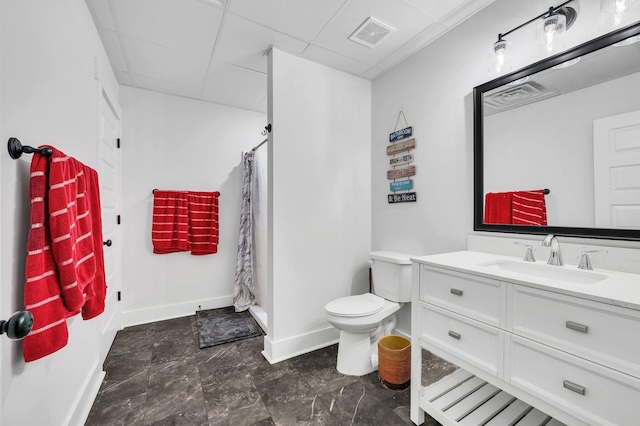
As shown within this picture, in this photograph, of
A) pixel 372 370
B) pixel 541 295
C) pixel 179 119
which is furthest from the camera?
pixel 179 119

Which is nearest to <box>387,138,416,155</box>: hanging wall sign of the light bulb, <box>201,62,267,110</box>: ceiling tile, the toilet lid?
the light bulb

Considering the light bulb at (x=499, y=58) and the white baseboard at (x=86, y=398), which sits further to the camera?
the light bulb at (x=499, y=58)

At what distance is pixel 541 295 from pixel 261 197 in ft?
8.16

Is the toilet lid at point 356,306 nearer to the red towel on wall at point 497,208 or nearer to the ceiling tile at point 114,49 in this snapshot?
the red towel on wall at point 497,208

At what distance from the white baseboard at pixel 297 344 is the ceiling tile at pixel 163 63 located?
2.36 metres

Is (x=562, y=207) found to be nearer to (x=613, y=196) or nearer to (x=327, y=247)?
(x=613, y=196)

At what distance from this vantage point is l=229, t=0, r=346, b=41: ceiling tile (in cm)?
169

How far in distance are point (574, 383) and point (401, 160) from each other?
1717 mm

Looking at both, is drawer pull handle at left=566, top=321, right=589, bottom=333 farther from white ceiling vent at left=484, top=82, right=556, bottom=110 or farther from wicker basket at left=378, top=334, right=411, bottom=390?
white ceiling vent at left=484, top=82, right=556, bottom=110

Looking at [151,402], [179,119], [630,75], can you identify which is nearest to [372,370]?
[151,402]

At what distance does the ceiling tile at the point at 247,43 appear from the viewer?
1897mm

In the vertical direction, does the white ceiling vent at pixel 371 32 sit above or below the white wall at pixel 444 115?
above

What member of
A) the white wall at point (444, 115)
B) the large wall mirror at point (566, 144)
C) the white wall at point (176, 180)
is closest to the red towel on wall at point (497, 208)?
the large wall mirror at point (566, 144)

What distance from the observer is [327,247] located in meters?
2.41
